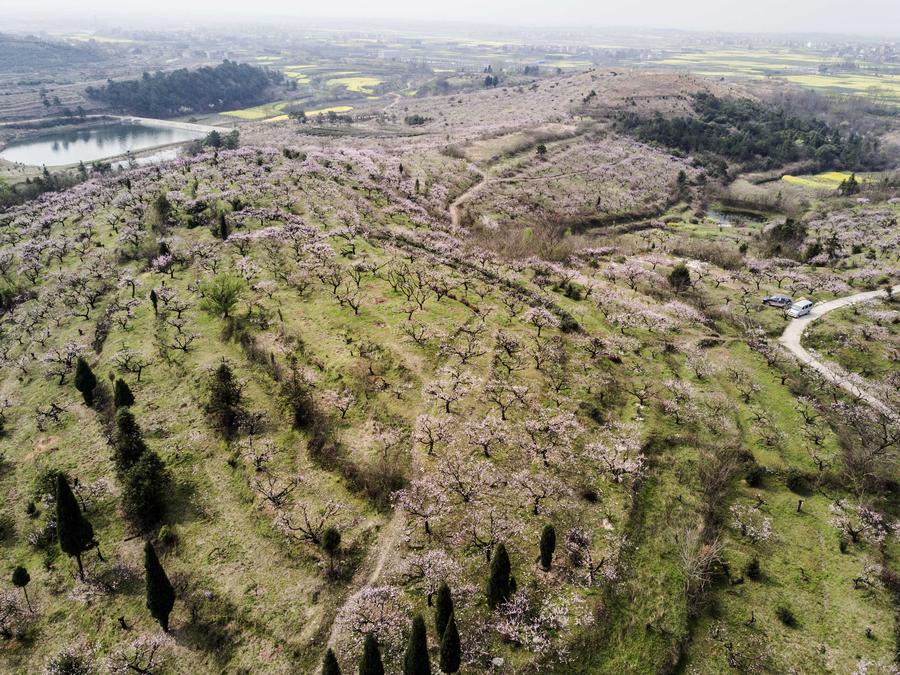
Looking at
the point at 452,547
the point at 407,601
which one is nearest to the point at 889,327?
the point at 452,547

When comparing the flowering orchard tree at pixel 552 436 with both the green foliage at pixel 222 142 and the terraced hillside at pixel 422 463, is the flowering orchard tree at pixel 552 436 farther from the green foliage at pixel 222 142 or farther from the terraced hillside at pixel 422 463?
the green foliage at pixel 222 142

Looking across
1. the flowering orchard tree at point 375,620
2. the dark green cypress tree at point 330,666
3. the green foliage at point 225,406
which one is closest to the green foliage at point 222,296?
the green foliage at point 225,406

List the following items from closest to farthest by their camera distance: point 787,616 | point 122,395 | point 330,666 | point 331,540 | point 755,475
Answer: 1. point 330,666
2. point 787,616
3. point 331,540
4. point 755,475
5. point 122,395

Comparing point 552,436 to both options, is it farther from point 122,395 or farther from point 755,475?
point 122,395

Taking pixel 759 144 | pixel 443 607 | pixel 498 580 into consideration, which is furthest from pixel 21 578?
pixel 759 144

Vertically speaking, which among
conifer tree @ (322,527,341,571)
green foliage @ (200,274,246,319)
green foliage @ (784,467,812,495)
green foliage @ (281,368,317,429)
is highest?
green foliage @ (200,274,246,319)

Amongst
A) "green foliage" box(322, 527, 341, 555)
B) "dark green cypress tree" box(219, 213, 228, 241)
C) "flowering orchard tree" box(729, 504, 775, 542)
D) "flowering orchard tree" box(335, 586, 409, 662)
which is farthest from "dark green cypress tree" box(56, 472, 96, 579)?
"dark green cypress tree" box(219, 213, 228, 241)

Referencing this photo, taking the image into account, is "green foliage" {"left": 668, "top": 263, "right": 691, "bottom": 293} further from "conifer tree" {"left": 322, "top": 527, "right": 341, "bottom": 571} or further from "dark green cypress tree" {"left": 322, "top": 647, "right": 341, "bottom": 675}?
"dark green cypress tree" {"left": 322, "top": 647, "right": 341, "bottom": 675}
